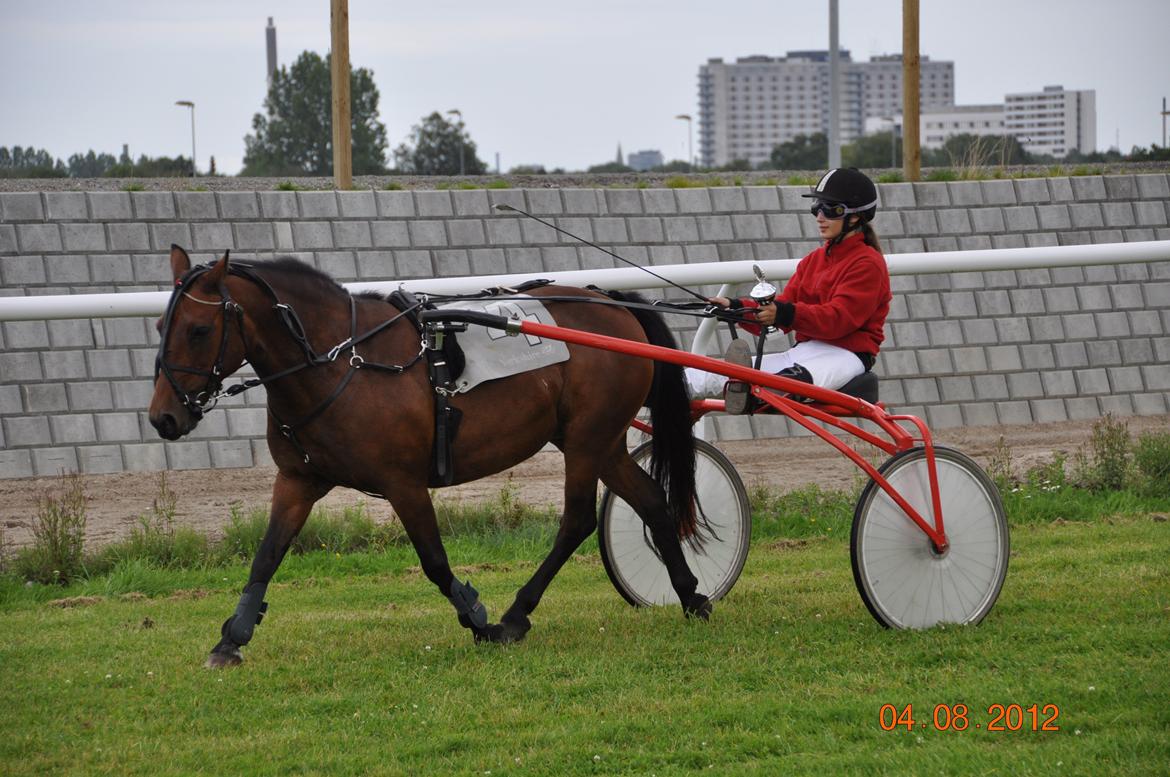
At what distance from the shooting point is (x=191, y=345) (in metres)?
5.35

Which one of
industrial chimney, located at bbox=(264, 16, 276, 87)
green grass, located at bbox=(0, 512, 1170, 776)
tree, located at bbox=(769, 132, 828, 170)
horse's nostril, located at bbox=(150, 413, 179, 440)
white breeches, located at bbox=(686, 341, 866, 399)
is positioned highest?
industrial chimney, located at bbox=(264, 16, 276, 87)

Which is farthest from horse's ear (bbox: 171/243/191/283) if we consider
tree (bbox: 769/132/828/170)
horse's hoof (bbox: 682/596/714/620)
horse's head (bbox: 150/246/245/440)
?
tree (bbox: 769/132/828/170)

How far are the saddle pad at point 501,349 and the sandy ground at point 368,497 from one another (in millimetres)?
3238

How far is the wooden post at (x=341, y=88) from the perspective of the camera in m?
13.8

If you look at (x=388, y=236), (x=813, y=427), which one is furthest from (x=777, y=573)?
(x=388, y=236)

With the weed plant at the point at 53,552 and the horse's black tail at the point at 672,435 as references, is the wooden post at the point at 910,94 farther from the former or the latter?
the weed plant at the point at 53,552

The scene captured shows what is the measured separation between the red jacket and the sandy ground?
10.1ft

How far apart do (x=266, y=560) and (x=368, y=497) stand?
171 inches

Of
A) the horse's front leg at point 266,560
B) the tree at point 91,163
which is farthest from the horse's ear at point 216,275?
the tree at point 91,163

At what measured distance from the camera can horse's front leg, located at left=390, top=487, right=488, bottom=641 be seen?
5758 millimetres

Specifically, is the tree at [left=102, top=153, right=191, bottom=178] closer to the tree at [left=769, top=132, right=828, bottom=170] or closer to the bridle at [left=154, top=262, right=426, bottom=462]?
the bridle at [left=154, top=262, right=426, bottom=462]

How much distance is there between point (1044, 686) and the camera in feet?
16.6

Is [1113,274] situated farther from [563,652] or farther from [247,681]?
[247,681]

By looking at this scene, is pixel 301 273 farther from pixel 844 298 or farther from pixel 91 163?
pixel 91 163
